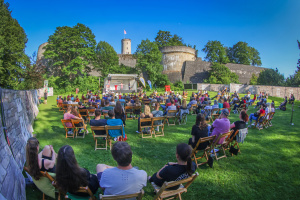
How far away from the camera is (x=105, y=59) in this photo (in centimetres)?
4059

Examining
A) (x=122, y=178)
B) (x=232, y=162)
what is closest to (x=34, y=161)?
(x=122, y=178)

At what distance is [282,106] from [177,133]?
1185 centimetres

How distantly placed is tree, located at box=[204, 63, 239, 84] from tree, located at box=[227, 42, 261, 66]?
67.2ft

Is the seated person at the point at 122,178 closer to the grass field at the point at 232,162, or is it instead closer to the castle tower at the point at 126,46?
the grass field at the point at 232,162

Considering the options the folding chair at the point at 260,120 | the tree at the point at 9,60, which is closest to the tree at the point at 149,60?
the tree at the point at 9,60

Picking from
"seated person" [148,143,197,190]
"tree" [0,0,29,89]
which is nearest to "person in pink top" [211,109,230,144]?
"seated person" [148,143,197,190]

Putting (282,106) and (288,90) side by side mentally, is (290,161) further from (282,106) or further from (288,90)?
(288,90)

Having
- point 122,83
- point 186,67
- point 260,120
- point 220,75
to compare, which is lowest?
point 260,120

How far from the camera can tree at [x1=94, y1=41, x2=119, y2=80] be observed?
39.1m

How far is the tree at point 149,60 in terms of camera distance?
36812 mm

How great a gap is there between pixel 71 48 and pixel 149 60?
14812mm

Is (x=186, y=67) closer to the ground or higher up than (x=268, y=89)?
higher up

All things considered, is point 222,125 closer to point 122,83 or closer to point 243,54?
point 122,83

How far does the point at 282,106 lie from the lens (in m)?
14.3
